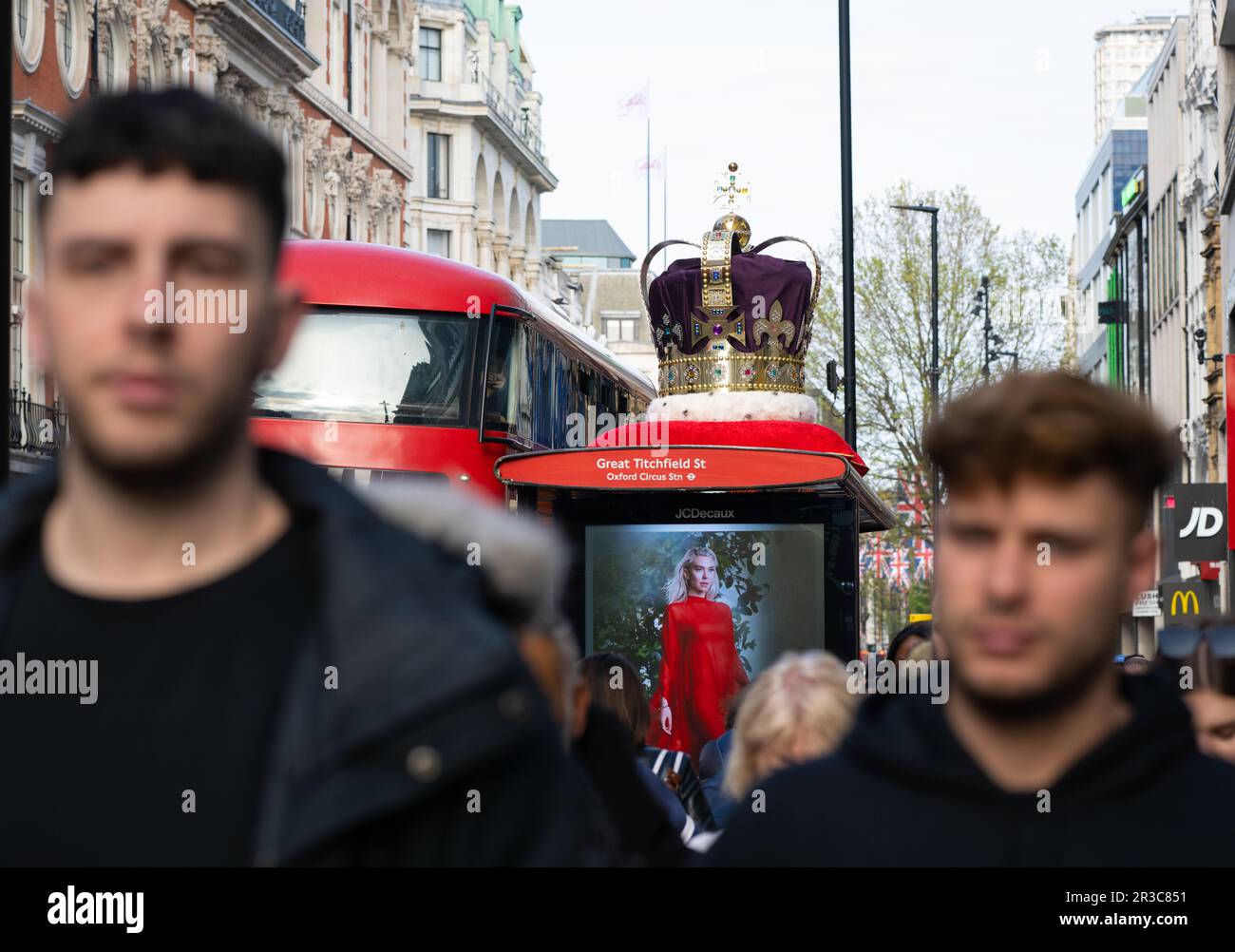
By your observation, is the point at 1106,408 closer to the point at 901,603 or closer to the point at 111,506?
the point at 111,506

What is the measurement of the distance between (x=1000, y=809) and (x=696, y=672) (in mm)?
10564

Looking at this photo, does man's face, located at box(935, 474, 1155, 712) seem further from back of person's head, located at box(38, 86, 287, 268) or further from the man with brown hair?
back of person's head, located at box(38, 86, 287, 268)

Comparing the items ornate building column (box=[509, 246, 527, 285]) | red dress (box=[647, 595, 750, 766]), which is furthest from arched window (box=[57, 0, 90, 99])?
ornate building column (box=[509, 246, 527, 285])

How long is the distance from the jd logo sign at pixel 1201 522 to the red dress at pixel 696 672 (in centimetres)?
770

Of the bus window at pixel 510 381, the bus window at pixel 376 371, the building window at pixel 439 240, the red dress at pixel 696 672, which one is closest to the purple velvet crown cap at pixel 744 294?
the bus window at pixel 510 381

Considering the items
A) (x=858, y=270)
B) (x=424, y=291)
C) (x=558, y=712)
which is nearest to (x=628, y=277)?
(x=858, y=270)

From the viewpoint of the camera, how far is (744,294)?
16.1 metres

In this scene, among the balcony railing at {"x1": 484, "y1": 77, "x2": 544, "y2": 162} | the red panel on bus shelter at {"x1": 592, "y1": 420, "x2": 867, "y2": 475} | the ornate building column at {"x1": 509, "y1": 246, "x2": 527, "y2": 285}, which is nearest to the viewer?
the red panel on bus shelter at {"x1": 592, "y1": 420, "x2": 867, "y2": 475}

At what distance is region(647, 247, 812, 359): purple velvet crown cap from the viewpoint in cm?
1598

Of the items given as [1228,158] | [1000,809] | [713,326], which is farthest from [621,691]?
[1228,158]

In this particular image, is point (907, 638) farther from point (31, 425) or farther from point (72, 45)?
point (72, 45)

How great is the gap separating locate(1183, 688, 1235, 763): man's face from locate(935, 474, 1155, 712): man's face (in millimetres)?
2033

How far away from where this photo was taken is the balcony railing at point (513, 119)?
75.4 metres

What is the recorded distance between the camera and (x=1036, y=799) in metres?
2.40
